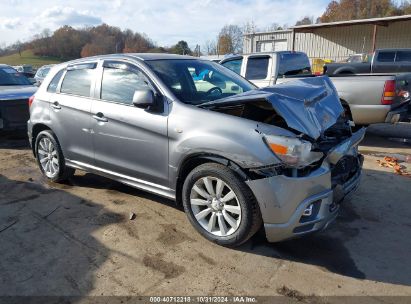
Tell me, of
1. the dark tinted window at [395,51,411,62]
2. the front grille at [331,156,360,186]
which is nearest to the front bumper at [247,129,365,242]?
the front grille at [331,156,360,186]

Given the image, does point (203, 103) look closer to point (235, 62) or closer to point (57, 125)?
point (57, 125)

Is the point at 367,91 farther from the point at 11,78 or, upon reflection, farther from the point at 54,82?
the point at 11,78

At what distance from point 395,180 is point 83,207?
4.32 meters

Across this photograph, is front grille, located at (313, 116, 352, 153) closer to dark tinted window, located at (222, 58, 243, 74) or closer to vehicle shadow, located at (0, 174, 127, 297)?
vehicle shadow, located at (0, 174, 127, 297)

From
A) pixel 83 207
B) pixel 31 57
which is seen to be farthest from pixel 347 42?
pixel 31 57

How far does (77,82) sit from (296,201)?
10.9ft

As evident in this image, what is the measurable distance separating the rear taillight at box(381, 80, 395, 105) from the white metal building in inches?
944

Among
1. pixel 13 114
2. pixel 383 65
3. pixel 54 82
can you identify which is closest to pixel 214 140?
pixel 54 82

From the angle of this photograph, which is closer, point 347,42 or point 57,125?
point 57,125

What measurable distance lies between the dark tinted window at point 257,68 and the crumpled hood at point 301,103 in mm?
4381

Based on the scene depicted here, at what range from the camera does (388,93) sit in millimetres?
7176

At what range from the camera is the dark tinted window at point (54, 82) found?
5.37m

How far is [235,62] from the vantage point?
364 inches

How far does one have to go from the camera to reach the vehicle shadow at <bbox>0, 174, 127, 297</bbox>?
124 inches
